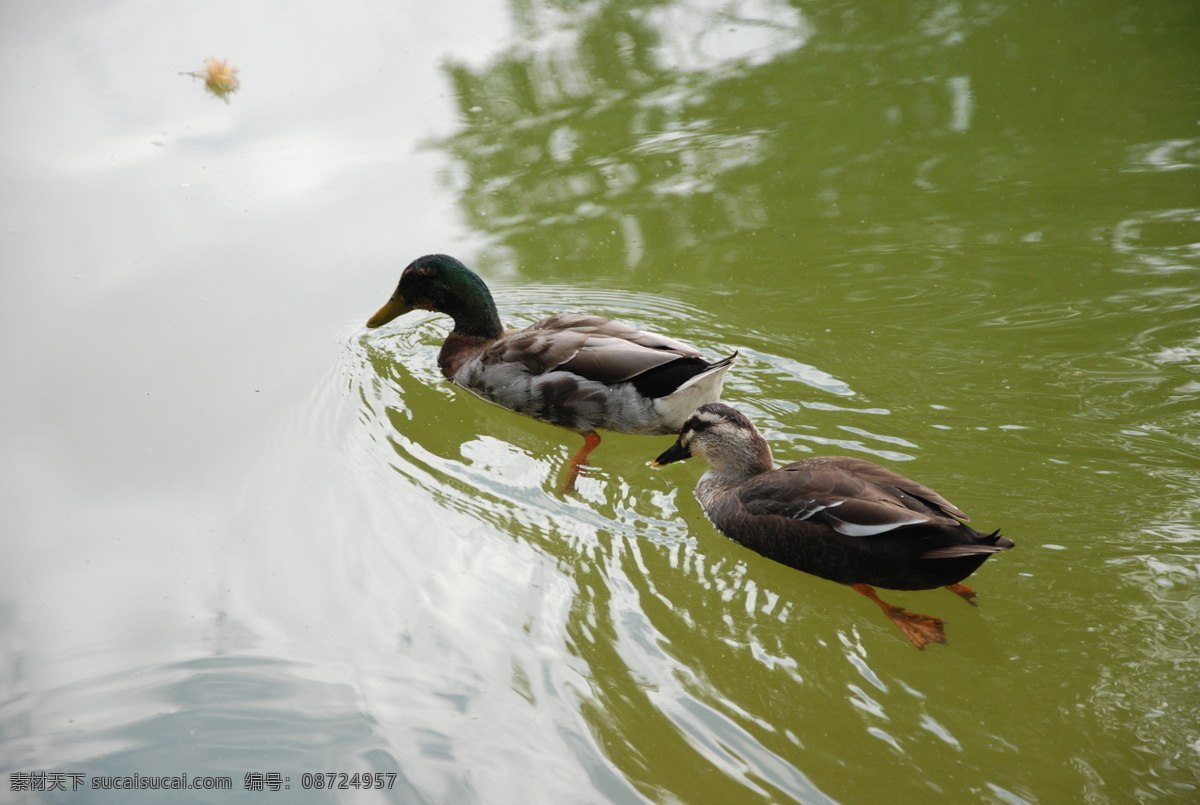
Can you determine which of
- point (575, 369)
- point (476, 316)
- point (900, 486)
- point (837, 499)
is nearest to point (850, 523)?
point (837, 499)

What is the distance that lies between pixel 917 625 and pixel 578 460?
2.03 m

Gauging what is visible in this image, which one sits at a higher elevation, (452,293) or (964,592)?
(452,293)

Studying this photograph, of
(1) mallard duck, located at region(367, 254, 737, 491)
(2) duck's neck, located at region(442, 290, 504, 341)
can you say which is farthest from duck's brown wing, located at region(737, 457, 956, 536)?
(2) duck's neck, located at region(442, 290, 504, 341)

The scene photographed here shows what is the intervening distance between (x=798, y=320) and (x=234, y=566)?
12.0ft

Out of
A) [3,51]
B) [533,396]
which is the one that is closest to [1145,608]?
[533,396]

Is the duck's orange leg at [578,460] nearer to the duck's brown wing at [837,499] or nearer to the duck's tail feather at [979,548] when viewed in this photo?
the duck's brown wing at [837,499]

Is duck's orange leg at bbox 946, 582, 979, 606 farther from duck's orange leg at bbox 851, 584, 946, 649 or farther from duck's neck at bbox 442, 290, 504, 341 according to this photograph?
duck's neck at bbox 442, 290, 504, 341

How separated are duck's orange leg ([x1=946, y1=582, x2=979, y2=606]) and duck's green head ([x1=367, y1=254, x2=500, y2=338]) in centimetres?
329

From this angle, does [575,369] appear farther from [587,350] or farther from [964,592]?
[964,592]

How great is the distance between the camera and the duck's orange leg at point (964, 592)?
14.2 feet

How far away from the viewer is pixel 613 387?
5570 mm

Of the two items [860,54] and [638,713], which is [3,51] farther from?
[638,713]

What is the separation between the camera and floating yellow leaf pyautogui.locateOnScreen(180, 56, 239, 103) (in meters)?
9.57

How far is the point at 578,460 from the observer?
5.48m
